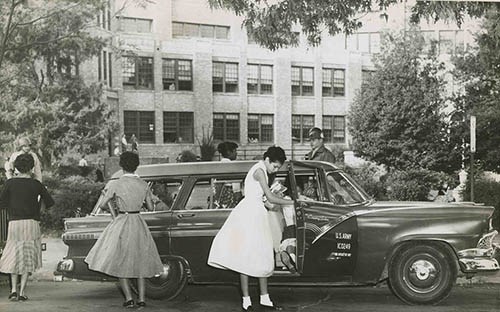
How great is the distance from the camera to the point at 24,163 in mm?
5215

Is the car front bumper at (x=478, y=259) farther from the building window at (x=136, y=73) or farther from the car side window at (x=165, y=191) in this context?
the building window at (x=136, y=73)

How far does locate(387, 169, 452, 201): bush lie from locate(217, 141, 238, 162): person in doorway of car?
1.75 m

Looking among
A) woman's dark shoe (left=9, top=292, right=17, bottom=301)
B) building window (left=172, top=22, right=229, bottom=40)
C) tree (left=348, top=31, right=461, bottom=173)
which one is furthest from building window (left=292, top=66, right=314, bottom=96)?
woman's dark shoe (left=9, top=292, right=17, bottom=301)

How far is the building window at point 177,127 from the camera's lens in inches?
244

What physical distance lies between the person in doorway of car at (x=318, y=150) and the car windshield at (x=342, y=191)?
565 millimetres

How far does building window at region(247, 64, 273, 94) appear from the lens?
6422 mm

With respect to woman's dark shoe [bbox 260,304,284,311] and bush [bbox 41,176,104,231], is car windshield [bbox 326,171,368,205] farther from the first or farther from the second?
bush [bbox 41,176,104,231]

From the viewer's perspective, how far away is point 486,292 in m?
5.88

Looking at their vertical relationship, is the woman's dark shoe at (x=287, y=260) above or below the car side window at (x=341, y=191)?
below

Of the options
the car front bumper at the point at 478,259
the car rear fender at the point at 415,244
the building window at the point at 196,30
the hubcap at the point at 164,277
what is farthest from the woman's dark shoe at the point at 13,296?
the car front bumper at the point at 478,259

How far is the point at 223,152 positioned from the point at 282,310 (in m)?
1.76

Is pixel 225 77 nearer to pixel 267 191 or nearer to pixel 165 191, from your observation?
pixel 165 191

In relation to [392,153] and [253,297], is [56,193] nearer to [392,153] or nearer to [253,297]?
[253,297]

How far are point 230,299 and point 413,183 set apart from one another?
241cm
